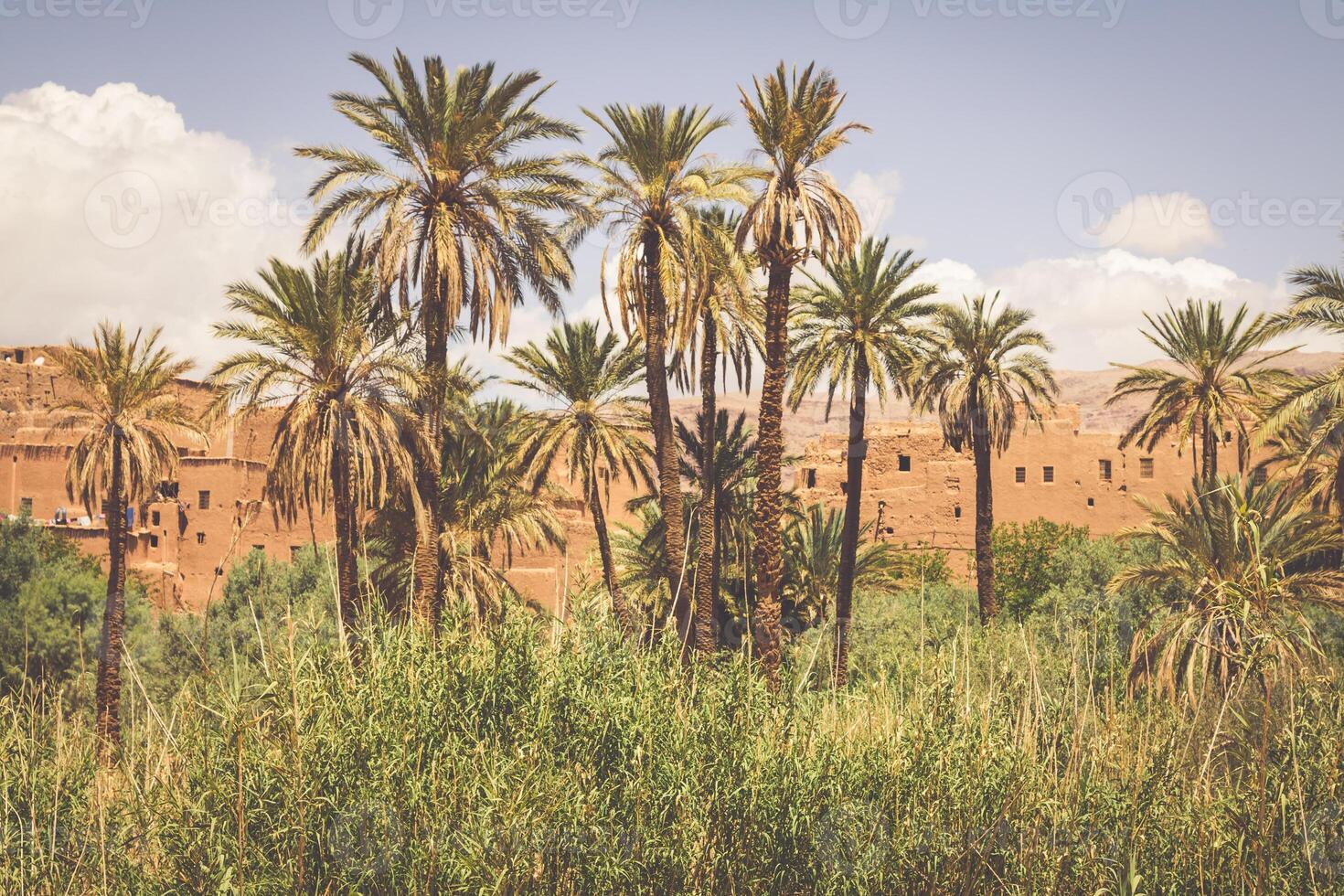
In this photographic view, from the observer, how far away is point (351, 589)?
19000 millimetres

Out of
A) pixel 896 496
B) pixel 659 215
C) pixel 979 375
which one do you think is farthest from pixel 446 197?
pixel 896 496

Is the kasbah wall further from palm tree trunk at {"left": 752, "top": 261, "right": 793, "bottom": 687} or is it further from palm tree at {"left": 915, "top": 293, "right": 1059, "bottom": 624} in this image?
palm tree trunk at {"left": 752, "top": 261, "right": 793, "bottom": 687}

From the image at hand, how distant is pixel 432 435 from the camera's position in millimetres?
19031

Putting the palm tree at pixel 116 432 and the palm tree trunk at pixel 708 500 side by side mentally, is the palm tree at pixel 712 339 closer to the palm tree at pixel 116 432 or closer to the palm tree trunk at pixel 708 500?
the palm tree trunk at pixel 708 500

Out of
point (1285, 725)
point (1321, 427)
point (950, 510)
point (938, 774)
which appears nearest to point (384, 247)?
point (938, 774)

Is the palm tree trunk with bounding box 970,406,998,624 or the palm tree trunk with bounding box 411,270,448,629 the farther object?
the palm tree trunk with bounding box 970,406,998,624

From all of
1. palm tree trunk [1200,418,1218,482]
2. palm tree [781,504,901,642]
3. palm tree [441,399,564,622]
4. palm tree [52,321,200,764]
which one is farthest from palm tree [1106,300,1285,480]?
palm tree [52,321,200,764]

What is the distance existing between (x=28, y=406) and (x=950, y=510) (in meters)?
43.0

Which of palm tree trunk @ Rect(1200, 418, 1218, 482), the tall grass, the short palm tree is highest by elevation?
palm tree trunk @ Rect(1200, 418, 1218, 482)

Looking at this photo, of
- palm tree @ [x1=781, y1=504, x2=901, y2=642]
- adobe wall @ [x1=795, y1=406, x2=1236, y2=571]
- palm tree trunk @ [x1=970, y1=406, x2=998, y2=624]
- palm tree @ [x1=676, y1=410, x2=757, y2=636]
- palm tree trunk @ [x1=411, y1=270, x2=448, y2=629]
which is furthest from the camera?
adobe wall @ [x1=795, y1=406, x2=1236, y2=571]

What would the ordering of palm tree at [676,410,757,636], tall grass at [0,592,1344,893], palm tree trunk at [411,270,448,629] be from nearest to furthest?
tall grass at [0,592,1344,893], palm tree trunk at [411,270,448,629], palm tree at [676,410,757,636]

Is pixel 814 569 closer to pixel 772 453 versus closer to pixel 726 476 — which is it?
pixel 726 476

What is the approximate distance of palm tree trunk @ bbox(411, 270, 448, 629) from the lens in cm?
1816

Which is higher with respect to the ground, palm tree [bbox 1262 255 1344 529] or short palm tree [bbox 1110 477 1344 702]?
palm tree [bbox 1262 255 1344 529]
